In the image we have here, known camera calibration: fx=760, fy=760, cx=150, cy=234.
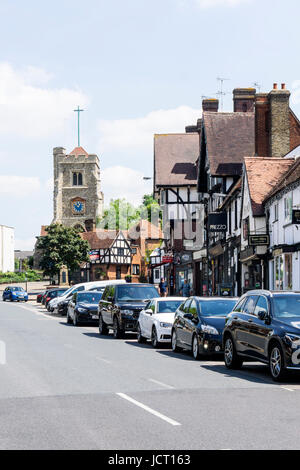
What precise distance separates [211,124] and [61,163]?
88.6 metres

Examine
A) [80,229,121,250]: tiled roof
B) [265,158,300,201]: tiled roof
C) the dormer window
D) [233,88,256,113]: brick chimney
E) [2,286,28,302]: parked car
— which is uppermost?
the dormer window

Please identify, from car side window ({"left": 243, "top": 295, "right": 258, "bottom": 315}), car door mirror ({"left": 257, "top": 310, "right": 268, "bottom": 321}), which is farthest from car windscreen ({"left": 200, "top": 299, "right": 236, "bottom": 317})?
car door mirror ({"left": 257, "top": 310, "right": 268, "bottom": 321})

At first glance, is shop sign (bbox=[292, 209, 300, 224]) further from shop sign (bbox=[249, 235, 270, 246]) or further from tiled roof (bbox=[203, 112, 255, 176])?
tiled roof (bbox=[203, 112, 255, 176])

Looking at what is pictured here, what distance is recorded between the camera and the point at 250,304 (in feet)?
50.3

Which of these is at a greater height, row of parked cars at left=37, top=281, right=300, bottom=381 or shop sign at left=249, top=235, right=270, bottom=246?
shop sign at left=249, top=235, right=270, bottom=246

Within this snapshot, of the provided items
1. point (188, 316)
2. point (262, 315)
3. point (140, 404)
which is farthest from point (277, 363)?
point (188, 316)

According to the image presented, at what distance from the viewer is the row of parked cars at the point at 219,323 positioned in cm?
→ 1359

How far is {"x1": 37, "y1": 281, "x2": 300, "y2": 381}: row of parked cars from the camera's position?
13594mm

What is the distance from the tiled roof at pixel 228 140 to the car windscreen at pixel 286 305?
97.7 feet

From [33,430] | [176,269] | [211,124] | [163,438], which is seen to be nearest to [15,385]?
[33,430]

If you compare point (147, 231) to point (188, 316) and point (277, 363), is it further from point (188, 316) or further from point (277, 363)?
point (277, 363)

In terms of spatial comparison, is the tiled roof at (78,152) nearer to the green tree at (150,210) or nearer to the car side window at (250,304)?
the green tree at (150,210)

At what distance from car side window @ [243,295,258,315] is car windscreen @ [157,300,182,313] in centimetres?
693

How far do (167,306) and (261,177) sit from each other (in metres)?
15.3
